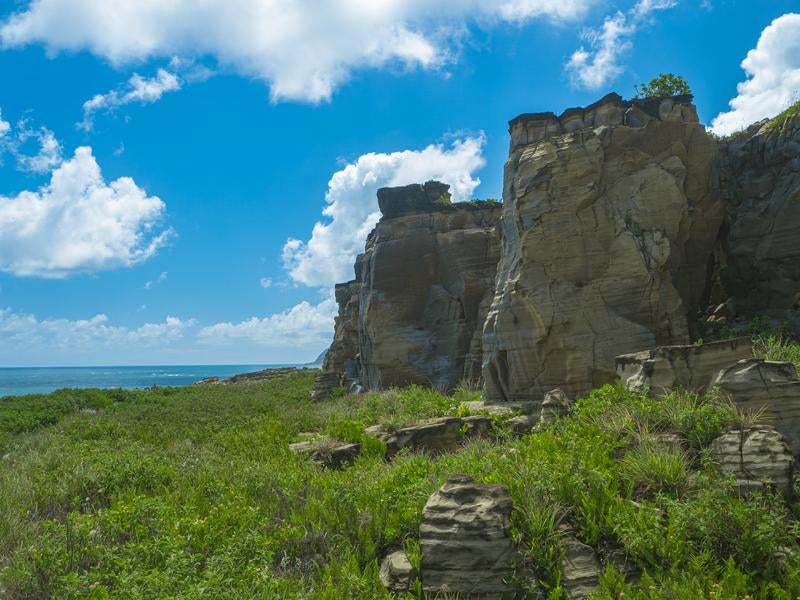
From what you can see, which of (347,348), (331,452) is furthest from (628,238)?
(347,348)

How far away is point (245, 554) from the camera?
726 centimetres

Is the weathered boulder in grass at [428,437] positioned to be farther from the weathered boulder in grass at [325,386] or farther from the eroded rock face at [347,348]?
the eroded rock face at [347,348]

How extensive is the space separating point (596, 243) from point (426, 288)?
42.7 feet

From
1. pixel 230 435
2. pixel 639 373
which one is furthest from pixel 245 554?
pixel 230 435

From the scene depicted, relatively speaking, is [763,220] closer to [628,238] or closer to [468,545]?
[628,238]

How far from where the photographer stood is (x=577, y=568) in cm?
680

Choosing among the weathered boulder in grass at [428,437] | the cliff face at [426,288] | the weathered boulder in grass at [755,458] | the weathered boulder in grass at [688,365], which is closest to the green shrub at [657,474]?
the weathered boulder in grass at [755,458]

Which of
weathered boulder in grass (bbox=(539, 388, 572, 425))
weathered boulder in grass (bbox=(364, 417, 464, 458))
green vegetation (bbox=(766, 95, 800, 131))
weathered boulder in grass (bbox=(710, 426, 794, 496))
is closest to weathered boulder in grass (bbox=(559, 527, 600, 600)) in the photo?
weathered boulder in grass (bbox=(710, 426, 794, 496))

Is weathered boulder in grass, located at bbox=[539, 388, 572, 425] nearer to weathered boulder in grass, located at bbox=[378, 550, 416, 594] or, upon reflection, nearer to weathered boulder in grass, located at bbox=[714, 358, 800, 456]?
weathered boulder in grass, located at bbox=[714, 358, 800, 456]

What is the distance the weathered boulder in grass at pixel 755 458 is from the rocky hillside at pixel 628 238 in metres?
9.66

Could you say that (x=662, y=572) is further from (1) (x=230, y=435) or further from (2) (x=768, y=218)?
(2) (x=768, y=218)

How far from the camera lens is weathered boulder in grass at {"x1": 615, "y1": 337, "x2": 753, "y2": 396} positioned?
1047 centimetres

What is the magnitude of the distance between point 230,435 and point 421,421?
6684 millimetres

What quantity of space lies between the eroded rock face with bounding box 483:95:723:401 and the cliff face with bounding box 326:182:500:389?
7371 mm
